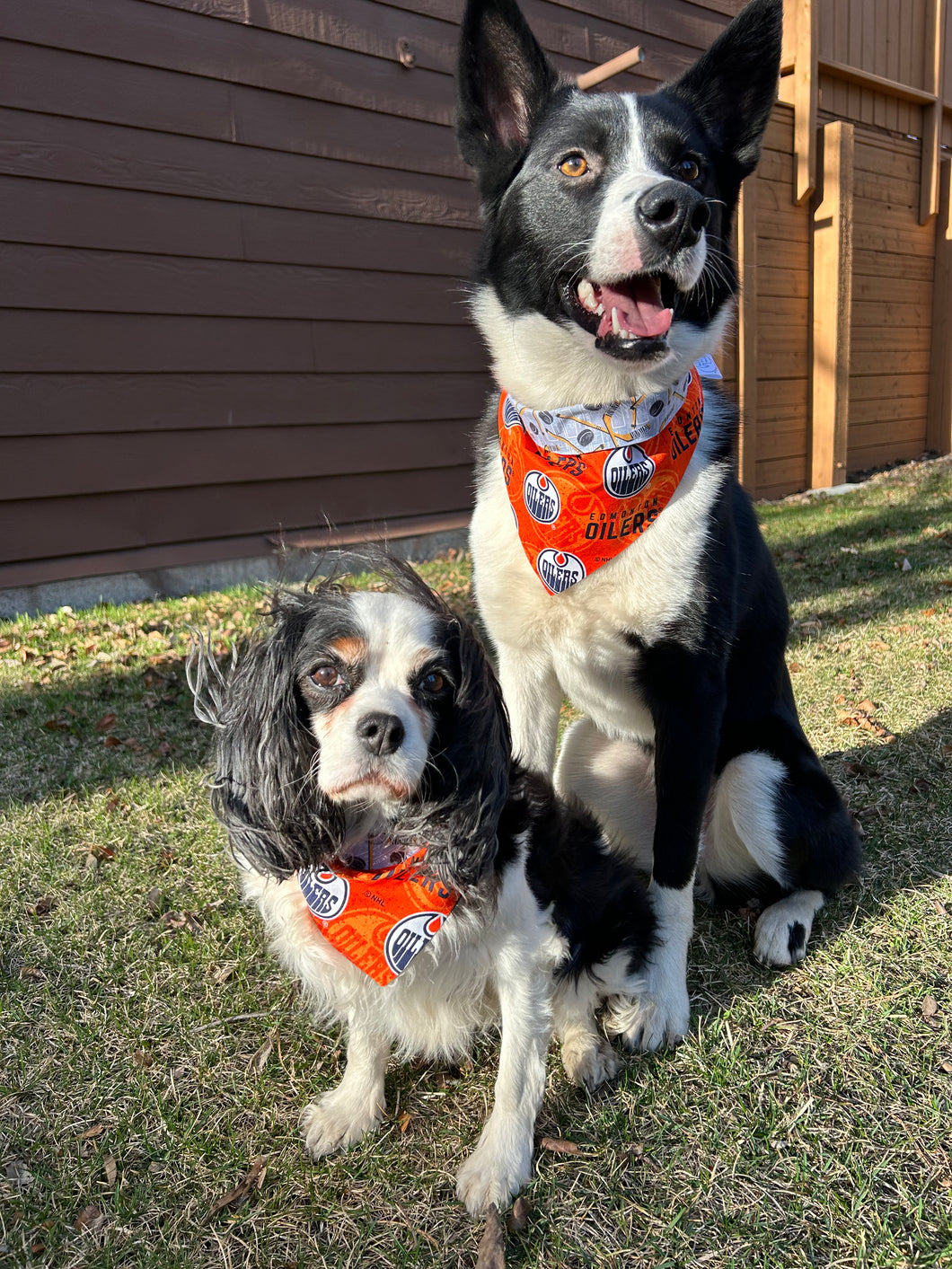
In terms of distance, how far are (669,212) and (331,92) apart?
16.6 feet

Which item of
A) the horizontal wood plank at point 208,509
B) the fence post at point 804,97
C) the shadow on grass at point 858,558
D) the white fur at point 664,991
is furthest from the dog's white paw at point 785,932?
the fence post at point 804,97

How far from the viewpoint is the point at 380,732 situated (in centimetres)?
155

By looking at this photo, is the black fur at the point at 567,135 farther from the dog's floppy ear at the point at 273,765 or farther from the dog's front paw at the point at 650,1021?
the dog's front paw at the point at 650,1021

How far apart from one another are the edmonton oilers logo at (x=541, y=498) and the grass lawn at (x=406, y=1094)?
125 centimetres

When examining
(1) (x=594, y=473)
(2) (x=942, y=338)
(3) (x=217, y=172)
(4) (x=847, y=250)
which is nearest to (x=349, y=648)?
(1) (x=594, y=473)

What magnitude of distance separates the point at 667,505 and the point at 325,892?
4.00 ft

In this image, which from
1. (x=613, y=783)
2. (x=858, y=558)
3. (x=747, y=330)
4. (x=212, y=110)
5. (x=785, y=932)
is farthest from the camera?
(x=747, y=330)

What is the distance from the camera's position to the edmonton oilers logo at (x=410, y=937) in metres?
1.76

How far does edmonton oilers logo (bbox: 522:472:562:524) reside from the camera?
226cm

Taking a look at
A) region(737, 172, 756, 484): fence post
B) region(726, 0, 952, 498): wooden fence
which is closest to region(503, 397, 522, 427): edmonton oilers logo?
region(737, 172, 756, 484): fence post

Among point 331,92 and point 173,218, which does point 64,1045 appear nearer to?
point 173,218

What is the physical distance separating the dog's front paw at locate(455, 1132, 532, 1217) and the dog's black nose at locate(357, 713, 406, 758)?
830 mm

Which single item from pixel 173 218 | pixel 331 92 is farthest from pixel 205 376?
pixel 331 92

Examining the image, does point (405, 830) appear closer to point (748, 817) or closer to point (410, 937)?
point (410, 937)
